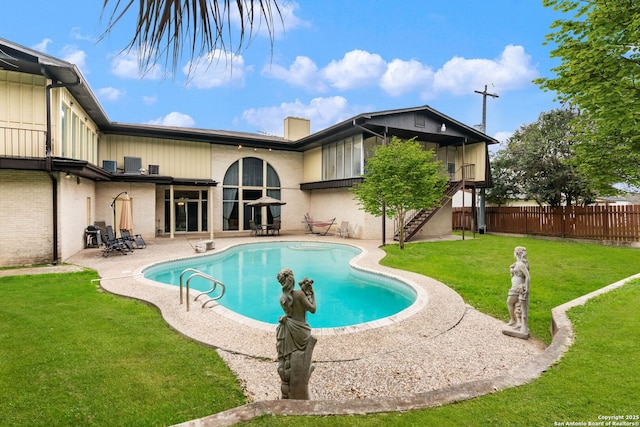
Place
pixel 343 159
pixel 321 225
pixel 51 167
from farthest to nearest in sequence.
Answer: pixel 321 225 < pixel 343 159 < pixel 51 167

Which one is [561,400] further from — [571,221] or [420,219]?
[571,221]

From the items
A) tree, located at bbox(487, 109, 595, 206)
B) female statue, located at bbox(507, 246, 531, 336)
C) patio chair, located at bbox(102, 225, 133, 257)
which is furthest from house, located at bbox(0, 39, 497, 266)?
female statue, located at bbox(507, 246, 531, 336)

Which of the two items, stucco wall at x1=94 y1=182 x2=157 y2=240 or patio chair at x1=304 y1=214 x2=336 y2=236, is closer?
stucco wall at x1=94 y1=182 x2=157 y2=240

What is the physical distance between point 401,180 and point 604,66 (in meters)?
7.63

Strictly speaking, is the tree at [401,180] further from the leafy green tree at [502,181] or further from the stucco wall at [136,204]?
the stucco wall at [136,204]

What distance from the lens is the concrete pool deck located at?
310 cm

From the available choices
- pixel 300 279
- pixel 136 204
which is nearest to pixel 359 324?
pixel 300 279

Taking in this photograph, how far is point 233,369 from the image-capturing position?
3.78m

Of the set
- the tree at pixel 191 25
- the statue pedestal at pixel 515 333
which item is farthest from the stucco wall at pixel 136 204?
the tree at pixel 191 25

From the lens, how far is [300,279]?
9.80 m


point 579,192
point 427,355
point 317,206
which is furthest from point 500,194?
→ point 427,355

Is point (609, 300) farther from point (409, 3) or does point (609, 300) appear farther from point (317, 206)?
point (317, 206)

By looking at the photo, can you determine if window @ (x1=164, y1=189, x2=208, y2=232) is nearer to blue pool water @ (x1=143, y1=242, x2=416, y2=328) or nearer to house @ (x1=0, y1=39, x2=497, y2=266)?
house @ (x1=0, y1=39, x2=497, y2=266)

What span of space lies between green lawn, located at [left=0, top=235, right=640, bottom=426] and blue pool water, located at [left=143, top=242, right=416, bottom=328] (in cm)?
187
